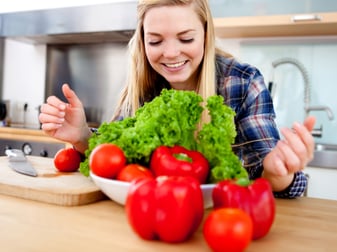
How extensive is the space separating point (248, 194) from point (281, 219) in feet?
0.60

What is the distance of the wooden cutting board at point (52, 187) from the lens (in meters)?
0.76

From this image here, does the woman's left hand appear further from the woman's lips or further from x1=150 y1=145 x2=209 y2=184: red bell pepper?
the woman's lips

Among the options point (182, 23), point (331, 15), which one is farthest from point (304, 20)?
point (182, 23)

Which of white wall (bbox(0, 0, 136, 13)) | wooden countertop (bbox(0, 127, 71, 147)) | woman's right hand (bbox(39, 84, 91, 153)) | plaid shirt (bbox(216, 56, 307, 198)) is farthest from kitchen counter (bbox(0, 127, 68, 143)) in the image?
plaid shirt (bbox(216, 56, 307, 198))

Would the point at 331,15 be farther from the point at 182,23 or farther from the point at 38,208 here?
the point at 38,208

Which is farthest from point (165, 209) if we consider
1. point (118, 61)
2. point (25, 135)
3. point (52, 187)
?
point (118, 61)

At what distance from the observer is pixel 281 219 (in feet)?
2.34

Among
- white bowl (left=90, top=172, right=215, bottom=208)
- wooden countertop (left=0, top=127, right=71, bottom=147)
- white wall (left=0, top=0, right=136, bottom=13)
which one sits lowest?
wooden countertop (left=0, top=127, right=71, bottom=147)

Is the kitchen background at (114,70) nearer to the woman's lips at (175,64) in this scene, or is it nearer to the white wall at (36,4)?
the white wall at (36,4)

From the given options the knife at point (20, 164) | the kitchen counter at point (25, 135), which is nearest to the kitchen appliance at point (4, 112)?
the kitchen counter at point (25, 135)

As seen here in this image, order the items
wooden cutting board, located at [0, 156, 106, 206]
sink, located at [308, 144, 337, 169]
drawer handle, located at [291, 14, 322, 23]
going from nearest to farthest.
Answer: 1. wooden cutting board, located at [0, 156, 106, 206]
2. sink, located at [308, 144, 337, 169]
3. drawer handle, located at [291, 14, 322, 23]

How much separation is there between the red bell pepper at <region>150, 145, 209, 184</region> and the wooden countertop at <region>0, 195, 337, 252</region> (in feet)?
0.34

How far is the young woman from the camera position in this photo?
42.8 inches

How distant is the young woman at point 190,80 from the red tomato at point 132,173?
0.38 m
